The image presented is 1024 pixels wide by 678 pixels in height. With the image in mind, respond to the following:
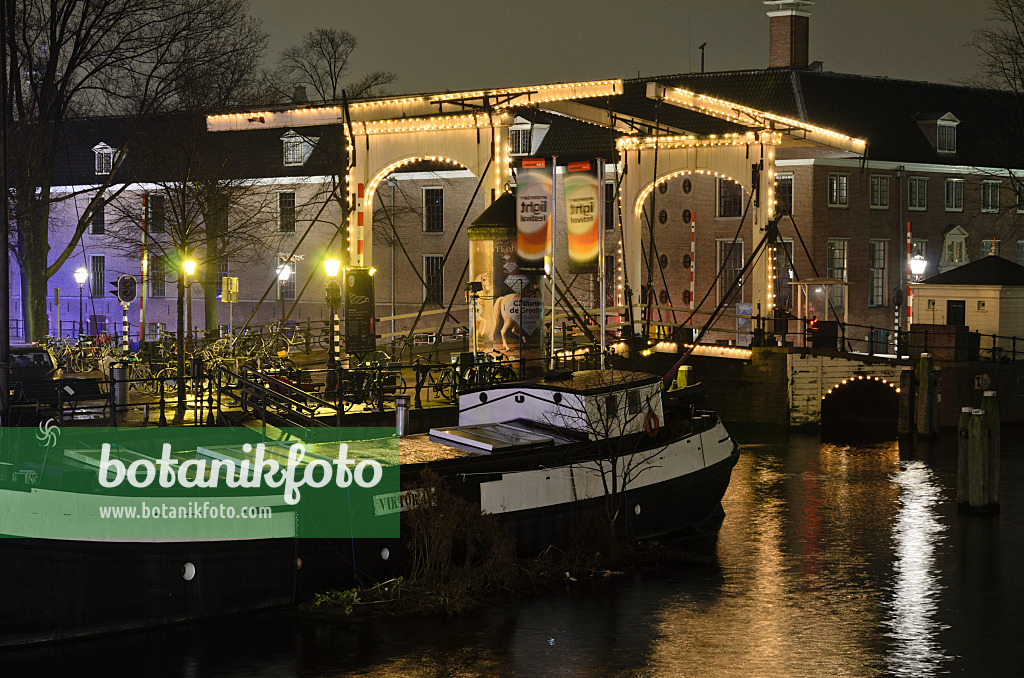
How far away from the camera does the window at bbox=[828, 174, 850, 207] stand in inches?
1956

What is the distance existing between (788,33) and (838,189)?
807 cm

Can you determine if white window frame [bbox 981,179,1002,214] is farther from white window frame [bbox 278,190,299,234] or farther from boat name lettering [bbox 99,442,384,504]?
boat name lettering [bbox 99,442,384,504]

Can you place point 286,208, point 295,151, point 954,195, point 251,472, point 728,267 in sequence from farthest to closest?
1. point 295,151
2. point 286,208
3. point 954,195
4. point 728,267
5. point 251,472

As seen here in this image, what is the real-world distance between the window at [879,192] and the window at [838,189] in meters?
1.53

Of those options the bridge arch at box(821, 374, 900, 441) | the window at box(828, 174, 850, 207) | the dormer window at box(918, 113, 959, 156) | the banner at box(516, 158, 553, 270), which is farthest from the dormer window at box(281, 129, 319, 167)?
the banner at box(516, 158, 553, 270)

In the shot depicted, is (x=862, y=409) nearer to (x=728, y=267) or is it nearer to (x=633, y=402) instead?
(x=728, y=267)

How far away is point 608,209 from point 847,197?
9.01m

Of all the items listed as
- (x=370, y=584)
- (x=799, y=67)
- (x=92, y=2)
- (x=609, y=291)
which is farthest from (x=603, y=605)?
(x=799, y=67)

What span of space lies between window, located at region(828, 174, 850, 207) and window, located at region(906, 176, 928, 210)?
344cm

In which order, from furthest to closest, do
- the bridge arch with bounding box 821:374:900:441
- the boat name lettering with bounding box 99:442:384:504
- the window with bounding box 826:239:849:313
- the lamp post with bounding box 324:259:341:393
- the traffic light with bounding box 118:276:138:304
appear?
the window with bounding box 826:239:849:313, the bridge arch with bounding box 821:374:900:441, the traffic light with bounding box 118:276:138:304, the lamp post with bounding box 324:259:341:393, the boat name lettering with bounding box 99:442:384:504

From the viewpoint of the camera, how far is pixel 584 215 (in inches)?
1045

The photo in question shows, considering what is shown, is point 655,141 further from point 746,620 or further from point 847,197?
point 746,620

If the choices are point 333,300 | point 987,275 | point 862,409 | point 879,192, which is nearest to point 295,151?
point 879,192

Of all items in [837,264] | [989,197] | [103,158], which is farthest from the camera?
[103,158]
